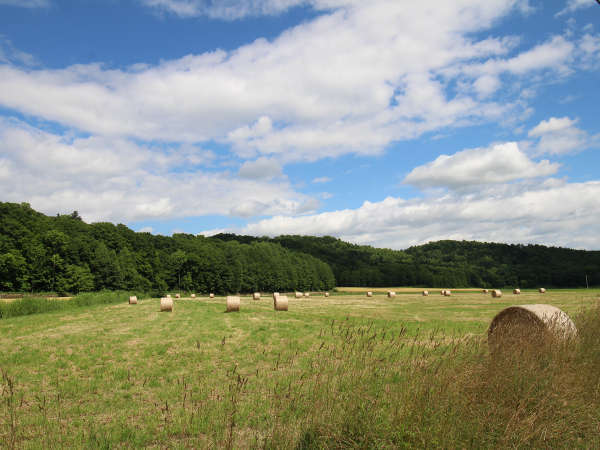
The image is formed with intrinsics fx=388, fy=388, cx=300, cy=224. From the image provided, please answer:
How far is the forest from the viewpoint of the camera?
67250 millimetres

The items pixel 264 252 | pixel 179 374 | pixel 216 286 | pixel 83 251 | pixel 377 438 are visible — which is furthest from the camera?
pixel 264 252

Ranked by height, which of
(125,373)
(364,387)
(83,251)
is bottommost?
(125,373)

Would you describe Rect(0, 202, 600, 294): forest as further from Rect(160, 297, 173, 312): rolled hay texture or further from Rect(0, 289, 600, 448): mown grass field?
Rect(0, 289, 600, 448): mown grass field

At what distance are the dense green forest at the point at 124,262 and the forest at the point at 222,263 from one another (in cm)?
18

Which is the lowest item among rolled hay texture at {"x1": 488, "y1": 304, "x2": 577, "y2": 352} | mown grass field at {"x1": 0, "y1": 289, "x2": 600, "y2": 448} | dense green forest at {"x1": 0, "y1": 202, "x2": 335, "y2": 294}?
mown grass field at {"x1": 0, "y1": 289, "x2": 600, "y2": 448}

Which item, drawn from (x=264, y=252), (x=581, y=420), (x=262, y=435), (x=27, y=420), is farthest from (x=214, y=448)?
(x=264, y=252)

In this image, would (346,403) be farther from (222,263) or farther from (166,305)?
(222,263)

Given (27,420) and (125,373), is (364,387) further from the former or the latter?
(125,373)

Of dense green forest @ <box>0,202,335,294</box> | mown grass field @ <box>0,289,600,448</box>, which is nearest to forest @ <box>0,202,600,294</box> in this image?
dense green forest @ <box>0,202,335,294</box>

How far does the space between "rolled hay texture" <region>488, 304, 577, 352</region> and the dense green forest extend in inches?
2636

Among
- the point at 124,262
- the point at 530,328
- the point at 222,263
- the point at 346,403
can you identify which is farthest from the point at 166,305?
the point at 222,263

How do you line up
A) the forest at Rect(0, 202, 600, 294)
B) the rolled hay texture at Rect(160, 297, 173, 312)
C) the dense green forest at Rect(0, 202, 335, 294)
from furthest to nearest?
the forest at Rect(0, 202, 600, 294) → the dense green forest at Rect(0, 202, 335, 294) → the rolled hay texture at Rect(160, 297, 173, 312)

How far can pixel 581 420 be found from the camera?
5.79 m

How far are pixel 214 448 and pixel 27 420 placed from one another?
4.70 metres
